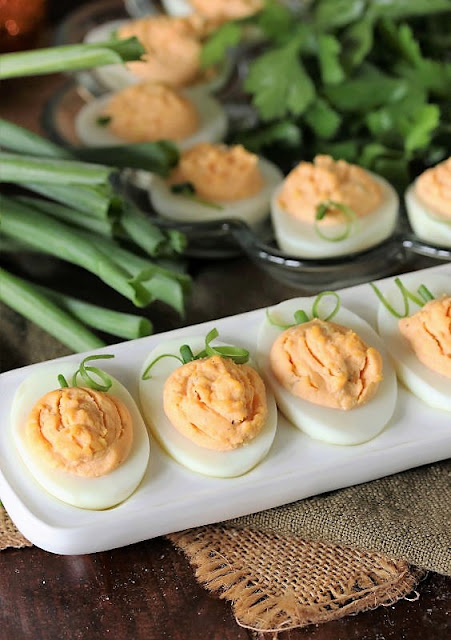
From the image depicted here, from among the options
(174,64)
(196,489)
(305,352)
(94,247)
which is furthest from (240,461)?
(174,64)

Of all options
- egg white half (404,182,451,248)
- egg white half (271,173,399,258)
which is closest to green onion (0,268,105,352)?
egg white half (271,173,399,258)

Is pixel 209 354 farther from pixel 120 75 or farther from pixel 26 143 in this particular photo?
pixel 120 75

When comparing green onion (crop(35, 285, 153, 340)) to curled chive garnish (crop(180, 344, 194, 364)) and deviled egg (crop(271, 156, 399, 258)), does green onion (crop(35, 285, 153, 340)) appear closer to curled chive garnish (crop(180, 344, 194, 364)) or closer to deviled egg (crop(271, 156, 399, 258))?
curled chive garnish (crop(180, 344, 194, 364))

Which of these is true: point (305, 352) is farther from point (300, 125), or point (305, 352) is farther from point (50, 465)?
point (300, 125)

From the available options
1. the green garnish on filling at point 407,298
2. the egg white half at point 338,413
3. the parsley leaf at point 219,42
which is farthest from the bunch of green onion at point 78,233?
the parsley leaf at point 219,42

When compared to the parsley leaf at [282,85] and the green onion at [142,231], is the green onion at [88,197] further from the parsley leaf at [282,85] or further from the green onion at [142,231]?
the parsley leaf at [282,85]

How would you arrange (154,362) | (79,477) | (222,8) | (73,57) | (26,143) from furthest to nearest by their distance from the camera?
(222,8) < (26,143) < (73,57) < (154,362) < (79,477)

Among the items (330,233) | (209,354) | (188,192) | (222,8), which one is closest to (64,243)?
(188,192)
